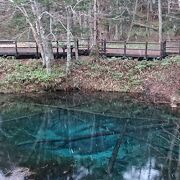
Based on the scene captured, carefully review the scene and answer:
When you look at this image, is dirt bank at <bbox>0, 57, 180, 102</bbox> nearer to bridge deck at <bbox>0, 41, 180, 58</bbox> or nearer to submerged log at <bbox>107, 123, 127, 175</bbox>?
bridge deck at <bbox>0, 41, 180, 58</bbox>

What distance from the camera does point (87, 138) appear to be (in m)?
13.9

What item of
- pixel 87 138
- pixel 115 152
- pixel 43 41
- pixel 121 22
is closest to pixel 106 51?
pixel 43 41

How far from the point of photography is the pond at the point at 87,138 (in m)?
11.1

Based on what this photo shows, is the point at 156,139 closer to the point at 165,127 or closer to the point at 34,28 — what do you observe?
the point at 165,127

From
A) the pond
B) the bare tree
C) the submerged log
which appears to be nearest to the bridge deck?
the bare tree

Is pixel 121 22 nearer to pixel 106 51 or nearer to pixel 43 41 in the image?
pixel 106 51

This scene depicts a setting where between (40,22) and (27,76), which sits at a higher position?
(40,22)

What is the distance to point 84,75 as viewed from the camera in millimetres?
21203

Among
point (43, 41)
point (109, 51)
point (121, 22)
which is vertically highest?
point (121, 22)

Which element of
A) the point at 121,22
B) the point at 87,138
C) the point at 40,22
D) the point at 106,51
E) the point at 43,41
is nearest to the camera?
the point at 87,138

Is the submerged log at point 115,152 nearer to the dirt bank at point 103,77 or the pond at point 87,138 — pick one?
the pond at point 87,138

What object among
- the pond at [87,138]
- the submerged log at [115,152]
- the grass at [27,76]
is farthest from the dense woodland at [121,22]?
the submerged log at [115,152]

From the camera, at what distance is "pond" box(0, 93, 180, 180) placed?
11.1 meters

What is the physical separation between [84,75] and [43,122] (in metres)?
6.13
